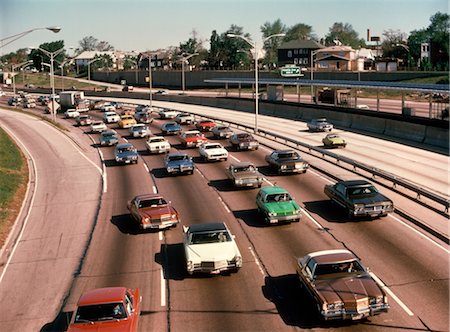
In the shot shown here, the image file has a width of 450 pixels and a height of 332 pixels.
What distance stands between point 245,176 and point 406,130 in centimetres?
2499

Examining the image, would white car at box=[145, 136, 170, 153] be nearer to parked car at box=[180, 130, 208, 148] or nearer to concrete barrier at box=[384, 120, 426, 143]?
parked car at box=[180, 130, 208, 148]

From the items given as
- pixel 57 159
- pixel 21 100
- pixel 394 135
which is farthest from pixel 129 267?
pixel 21 100

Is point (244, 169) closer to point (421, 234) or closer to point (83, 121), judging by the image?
point (421, 234)

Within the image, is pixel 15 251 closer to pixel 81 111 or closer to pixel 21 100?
pixel 81 111

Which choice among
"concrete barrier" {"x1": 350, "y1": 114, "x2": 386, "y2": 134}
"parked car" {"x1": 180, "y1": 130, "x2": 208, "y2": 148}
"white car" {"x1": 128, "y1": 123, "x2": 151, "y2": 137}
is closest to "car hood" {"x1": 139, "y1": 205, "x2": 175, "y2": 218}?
"parked car" {"x1": 180, "y1": 130, "x2": 208, "y2": 148}

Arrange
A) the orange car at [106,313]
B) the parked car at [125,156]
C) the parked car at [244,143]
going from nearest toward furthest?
the orange car at [106,313], the parked car at [125,156], the parked car at [244,143]

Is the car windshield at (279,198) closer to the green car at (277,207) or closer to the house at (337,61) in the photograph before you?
the green car at (277,207)

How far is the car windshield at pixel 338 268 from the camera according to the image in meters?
16.4

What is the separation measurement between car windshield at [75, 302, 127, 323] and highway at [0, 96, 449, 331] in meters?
1.21

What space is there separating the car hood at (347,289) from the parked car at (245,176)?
1514cm

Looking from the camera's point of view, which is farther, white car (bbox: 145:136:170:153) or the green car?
white car (bbox: 145:136:170:153)

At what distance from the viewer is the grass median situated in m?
27.7

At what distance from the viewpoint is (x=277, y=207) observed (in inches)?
957

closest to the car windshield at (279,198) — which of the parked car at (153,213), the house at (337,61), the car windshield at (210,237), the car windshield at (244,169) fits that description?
the parked car at (153,213)
